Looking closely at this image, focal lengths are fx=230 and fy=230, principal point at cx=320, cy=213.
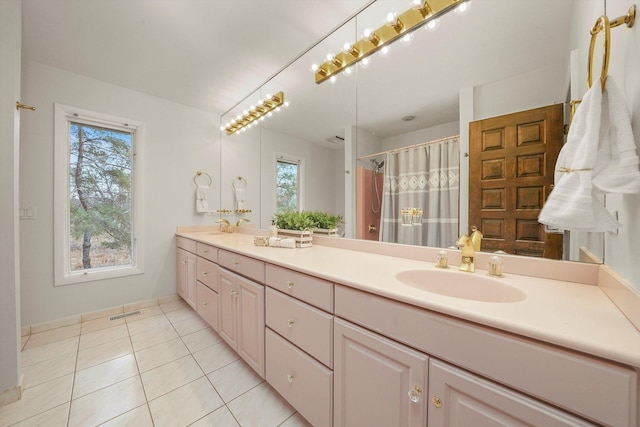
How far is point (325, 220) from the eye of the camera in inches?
74.7

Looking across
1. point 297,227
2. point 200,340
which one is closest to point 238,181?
point 297,227

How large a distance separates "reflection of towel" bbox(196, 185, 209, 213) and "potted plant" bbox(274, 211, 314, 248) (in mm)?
1413

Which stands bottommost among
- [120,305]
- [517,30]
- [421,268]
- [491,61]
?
[120,305]

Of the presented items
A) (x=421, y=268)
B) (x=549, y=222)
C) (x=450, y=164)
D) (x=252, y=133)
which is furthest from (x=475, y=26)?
(x=252, y=133)

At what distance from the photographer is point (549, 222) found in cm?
69

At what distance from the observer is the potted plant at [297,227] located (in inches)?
72.0

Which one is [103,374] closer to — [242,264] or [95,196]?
[242,264]

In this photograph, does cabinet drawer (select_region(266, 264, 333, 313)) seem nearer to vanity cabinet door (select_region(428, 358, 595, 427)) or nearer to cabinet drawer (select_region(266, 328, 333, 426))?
cabinet drawer (select_region(266, 328, 333, 426))

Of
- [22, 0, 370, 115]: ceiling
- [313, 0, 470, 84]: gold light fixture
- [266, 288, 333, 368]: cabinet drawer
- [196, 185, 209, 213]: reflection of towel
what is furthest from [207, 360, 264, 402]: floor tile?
[22, 0, 370, 115]: ceiling

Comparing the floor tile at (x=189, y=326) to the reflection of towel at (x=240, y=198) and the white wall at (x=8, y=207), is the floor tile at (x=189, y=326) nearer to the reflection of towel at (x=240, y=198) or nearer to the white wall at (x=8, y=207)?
the white wall at (x=8, y=207)

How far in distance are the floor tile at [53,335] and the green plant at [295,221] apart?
2.10 m

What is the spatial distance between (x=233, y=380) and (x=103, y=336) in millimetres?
1449

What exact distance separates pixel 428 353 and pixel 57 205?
10.3ft

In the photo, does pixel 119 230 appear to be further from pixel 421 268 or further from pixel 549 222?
pixel 549 222
